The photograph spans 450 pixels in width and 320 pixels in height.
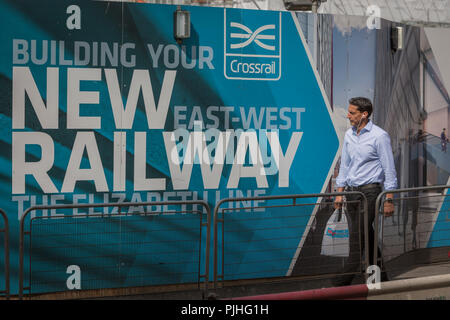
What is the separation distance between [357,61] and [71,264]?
13.0 ft

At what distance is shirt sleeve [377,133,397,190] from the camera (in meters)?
7.29

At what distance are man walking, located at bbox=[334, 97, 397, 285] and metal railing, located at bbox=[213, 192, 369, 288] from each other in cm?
9

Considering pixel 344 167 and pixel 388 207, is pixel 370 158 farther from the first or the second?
pixel 388 207

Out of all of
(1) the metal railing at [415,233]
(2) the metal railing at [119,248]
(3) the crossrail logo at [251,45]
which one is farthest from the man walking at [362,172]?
(2) the metal railing at [119,248]

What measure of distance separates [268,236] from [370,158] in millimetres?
1381

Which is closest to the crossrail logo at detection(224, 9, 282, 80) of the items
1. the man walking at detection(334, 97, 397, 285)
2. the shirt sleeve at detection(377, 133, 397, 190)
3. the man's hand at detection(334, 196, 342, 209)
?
the man walking at detection(334, 97, 397, 285)

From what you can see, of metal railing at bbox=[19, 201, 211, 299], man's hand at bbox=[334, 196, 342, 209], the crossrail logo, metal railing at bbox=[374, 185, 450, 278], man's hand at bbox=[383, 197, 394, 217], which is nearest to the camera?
metal railing at bbox=[19, 201, 211, 299]

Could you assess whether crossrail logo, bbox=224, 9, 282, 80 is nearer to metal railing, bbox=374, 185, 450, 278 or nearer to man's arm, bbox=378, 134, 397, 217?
man's arm, bbox=378, 134, 397, 217

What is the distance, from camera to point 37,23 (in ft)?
22.3

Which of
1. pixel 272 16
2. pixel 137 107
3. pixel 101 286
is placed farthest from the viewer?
pixel 272 16

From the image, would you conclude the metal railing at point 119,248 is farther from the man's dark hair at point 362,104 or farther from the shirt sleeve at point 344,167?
the man's dark hair at point 362,104

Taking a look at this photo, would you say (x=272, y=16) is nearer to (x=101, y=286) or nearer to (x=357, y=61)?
(x=357, y=61)
